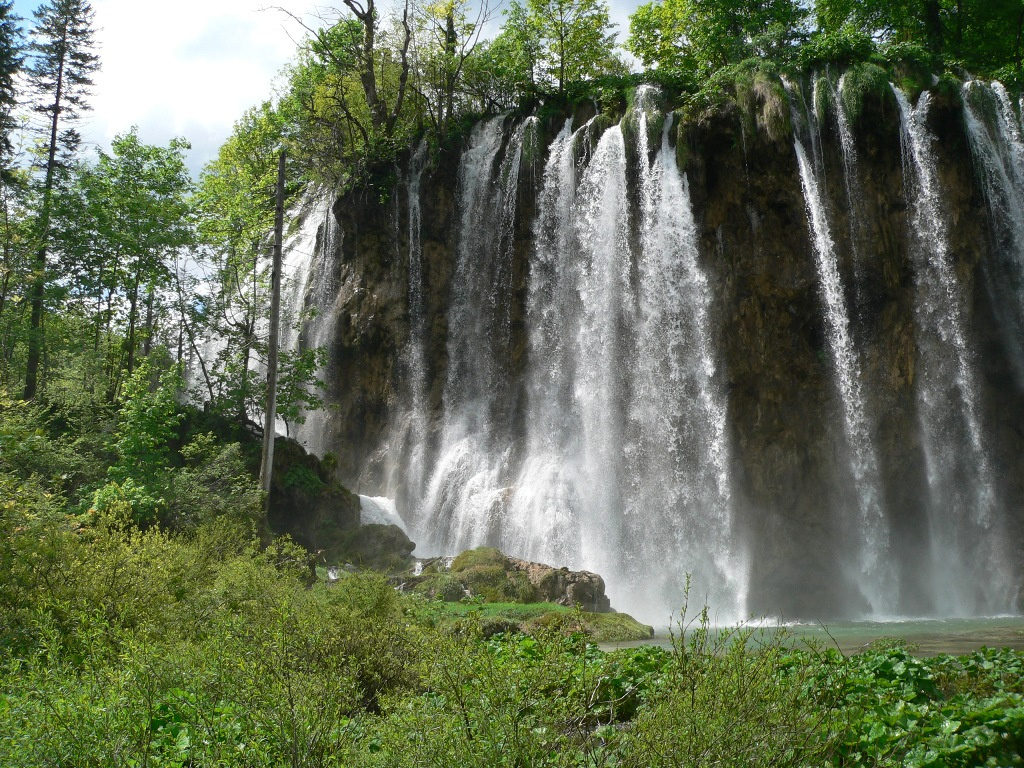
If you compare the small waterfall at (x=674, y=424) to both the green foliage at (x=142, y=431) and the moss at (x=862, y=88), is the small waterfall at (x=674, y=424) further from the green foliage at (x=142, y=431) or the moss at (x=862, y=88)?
the green foliage at (x=142, y=431)

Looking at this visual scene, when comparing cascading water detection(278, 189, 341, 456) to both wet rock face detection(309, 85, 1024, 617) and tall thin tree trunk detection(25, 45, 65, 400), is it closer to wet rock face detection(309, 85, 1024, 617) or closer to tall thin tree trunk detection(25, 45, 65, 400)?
tall thin tree trunk detection(25, 45, 65, 400)

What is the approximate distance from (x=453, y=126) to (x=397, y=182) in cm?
308

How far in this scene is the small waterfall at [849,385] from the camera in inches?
772

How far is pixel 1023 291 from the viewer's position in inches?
818

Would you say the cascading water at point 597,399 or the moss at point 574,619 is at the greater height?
the cascading water at point 597,399

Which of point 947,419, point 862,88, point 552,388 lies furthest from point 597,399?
point 862,88

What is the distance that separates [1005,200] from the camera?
2092 centimetres

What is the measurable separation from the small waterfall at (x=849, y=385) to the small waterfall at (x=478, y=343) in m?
9.62

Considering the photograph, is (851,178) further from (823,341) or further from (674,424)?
(674,424)

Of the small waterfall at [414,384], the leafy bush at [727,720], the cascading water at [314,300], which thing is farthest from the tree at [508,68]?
the leafy bush at [727,720]

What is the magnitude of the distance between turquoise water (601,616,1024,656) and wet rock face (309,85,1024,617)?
3213mm

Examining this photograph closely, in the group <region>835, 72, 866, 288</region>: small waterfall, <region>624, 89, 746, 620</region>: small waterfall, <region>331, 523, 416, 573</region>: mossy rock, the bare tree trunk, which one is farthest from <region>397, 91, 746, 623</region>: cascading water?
the bare tree trunk

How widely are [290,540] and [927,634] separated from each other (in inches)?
435

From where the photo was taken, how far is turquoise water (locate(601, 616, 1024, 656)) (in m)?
10.6
